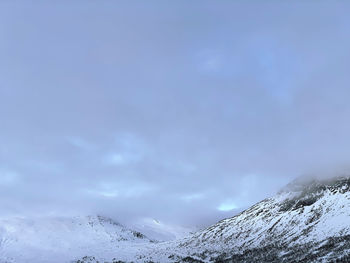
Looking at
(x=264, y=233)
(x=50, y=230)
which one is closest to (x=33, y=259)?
(x=50, y=230)

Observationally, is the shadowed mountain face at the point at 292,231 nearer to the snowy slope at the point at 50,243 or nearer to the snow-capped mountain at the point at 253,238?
the snow-capped mountain at the point at 253,238

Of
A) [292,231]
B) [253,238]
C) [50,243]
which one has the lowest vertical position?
[292,231]

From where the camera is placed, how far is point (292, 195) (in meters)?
155

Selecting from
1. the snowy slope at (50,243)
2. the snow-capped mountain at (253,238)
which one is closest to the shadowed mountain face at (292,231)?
the snow-capped mountain at (253,238)

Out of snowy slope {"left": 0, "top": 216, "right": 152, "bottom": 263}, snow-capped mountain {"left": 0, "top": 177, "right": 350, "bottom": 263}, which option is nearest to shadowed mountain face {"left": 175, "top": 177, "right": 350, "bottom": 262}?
snow-capped mountain {"left": 0, "top": 177, "right": 350, "bottom": 263}

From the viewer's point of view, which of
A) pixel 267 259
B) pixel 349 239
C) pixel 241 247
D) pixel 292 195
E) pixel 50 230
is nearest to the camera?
pixel 349 239

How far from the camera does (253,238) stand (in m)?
125

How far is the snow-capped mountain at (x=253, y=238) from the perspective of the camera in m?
88.9

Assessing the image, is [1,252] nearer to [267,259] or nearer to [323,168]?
[267,259]

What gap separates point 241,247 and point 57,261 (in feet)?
214

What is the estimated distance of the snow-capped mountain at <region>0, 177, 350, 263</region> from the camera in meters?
88.9

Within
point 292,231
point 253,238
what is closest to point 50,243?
point 253,238

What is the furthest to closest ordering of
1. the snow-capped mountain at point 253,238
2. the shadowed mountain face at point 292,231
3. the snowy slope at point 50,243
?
the snowy slope at point 50,243 < the snow-capped mountain at point 253,238 < the shadowed mountain face at point 292,231

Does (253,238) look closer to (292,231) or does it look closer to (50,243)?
(292,231)
